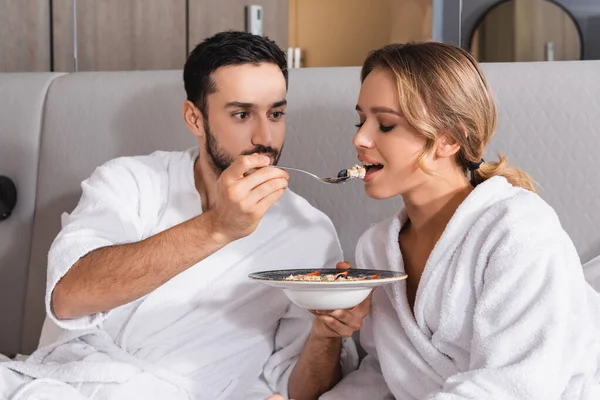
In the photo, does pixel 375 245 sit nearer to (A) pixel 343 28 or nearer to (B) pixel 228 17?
(B) pixel 228 17

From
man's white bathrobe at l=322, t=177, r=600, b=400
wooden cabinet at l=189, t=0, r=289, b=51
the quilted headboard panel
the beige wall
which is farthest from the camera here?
the beige wall

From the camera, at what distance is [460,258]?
1319 mm

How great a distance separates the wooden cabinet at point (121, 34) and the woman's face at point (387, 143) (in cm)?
162

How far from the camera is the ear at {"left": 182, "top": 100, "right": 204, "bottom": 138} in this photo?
5.68 feet

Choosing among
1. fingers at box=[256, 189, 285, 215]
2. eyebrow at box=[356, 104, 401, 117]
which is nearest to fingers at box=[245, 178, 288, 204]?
fingers at box=[256, 189, 285, 215]

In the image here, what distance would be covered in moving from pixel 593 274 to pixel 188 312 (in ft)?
2.53

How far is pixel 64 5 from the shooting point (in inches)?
107

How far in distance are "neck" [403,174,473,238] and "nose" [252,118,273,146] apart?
0.32 meters

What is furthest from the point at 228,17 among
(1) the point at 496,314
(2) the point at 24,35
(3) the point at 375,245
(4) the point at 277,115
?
(1) the point at 496,314

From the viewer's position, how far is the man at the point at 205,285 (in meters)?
1.52

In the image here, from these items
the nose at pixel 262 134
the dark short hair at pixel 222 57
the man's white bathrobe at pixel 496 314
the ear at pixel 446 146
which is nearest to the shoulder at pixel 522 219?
the man's white bathrobe at pixel 496 314

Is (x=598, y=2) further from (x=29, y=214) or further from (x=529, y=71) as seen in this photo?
(x=29, y=214)

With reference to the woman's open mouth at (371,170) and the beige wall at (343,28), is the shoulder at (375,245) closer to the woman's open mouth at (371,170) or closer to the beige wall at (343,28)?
the woman's open mouth at (371,170)

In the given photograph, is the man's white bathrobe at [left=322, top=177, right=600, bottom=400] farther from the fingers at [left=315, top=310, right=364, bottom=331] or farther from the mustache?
the mustache
